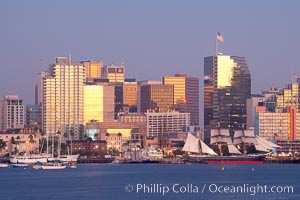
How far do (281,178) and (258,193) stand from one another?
143 ft

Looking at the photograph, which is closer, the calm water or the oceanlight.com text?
the calm water

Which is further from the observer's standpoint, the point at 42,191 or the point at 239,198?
the point at 42,191

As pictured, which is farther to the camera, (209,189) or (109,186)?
(109,186)

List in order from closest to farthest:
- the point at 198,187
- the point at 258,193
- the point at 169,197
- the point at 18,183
→ 1. the point at 169,197
2. the point at 258,193
3. the point at 198,187
4. the point at 18,183

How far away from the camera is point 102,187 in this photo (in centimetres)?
13600

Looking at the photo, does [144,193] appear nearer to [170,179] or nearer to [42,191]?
[42,191]

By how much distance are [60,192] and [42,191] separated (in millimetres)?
3123

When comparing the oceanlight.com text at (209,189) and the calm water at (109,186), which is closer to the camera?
the calm water at (109,186)

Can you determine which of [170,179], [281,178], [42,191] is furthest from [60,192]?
[281,178]

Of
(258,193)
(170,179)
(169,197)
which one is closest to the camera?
(169,197)

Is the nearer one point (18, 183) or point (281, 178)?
point (18, 183)

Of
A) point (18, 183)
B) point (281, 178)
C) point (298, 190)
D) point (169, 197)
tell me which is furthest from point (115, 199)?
point (281, 178)

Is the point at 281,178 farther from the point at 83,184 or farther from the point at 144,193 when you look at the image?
the point at 144,193

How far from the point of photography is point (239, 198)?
115 meters
